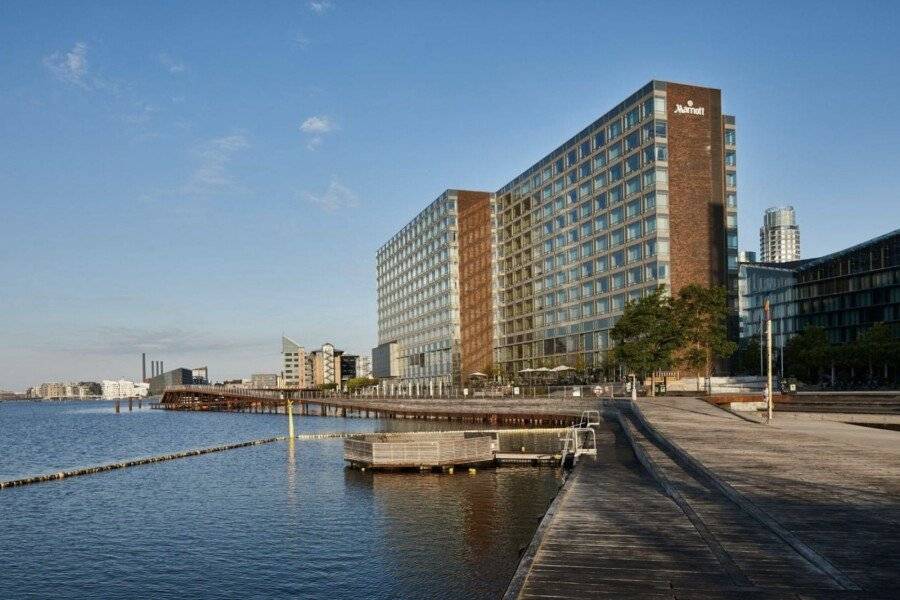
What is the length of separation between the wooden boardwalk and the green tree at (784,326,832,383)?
9377 centimetres

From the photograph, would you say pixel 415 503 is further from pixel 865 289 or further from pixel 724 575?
pixel 865 289

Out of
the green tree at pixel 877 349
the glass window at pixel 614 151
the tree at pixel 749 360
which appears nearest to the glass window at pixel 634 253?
the glass window at pixel 614 151

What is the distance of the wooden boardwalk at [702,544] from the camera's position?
12164 mm

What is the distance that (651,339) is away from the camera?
84.0 meters

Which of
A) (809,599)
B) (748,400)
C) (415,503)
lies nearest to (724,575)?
(809,599)

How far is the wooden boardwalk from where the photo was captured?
12164 millimetres

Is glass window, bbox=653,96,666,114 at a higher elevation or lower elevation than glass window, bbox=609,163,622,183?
higher

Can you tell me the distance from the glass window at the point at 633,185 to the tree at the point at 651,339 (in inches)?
1072

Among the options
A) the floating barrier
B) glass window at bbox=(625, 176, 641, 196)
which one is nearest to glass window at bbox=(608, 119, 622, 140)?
glass window at bbox=(625, 176, 641, 196)

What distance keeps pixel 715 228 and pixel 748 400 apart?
40875mm

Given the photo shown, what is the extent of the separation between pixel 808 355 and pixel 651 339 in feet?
136

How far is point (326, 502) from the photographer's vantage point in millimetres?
37281

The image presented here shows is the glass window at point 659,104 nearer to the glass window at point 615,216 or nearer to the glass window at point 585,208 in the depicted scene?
the glass window at point 615,216

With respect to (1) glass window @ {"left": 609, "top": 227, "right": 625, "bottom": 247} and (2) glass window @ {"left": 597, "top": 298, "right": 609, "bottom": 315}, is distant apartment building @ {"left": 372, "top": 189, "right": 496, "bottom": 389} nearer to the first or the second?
(2) glass window @ {"left": 597, "top": 298, "right": 609, "bottom": 315}
